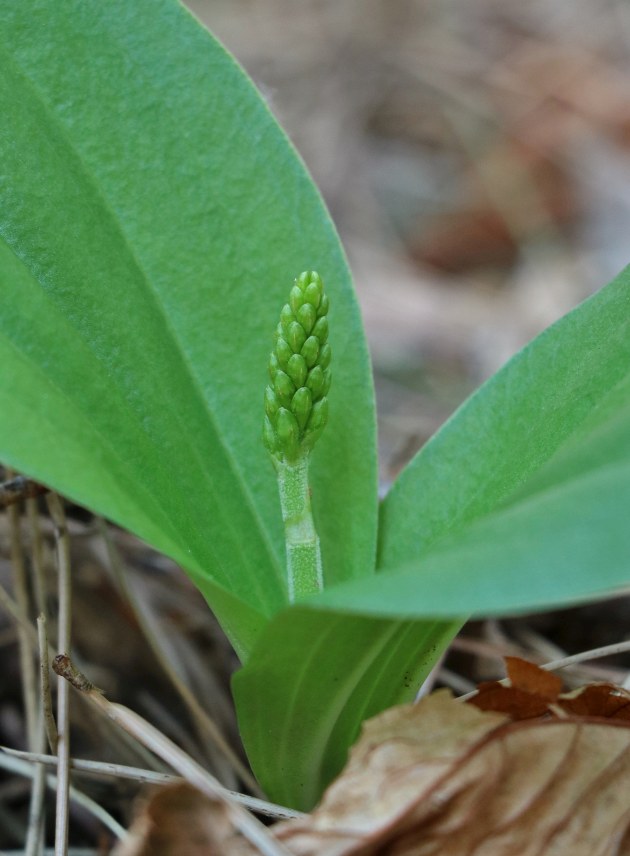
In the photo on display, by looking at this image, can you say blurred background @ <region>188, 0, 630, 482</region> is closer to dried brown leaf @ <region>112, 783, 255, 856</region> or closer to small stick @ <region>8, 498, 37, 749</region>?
small stick @ <region>8, 498, 37, 749</region>

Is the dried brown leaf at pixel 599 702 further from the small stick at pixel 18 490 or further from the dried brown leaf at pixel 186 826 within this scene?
the small stick at pixel 18 490

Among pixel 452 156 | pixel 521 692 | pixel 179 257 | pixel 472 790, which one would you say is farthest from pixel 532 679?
pixel 452 156

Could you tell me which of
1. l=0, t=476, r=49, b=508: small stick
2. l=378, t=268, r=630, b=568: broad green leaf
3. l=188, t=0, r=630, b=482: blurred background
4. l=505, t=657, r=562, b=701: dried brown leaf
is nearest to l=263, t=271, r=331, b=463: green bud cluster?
l=378, t=268, r=630, b=568: broad green leaf

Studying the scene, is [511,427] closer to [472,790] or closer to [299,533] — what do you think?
[299,533]

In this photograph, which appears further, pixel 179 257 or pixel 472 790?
pixel 179 257

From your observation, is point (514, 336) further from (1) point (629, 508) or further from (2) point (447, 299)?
(1) point (629, 508)

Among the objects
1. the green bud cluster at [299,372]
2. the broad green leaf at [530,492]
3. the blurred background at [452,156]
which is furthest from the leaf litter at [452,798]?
the blurred background at [452,156]

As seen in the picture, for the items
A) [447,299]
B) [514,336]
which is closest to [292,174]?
[514,336]
